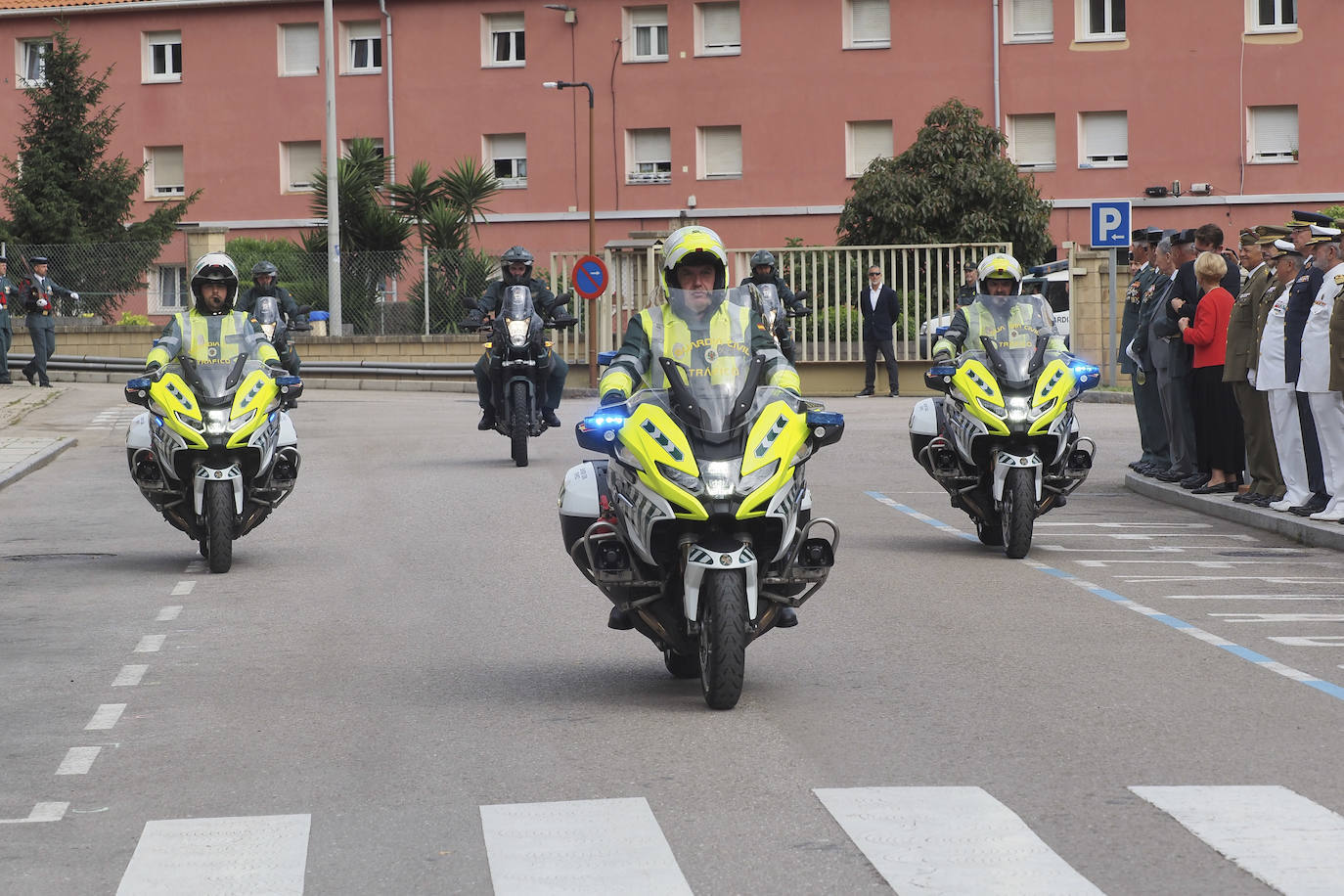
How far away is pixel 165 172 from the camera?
54719 millimetres

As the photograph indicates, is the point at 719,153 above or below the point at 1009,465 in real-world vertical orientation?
above

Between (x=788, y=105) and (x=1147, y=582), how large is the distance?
38690 mm

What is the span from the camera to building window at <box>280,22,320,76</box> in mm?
53031

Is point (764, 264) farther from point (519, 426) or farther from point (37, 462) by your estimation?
point (37, 462)

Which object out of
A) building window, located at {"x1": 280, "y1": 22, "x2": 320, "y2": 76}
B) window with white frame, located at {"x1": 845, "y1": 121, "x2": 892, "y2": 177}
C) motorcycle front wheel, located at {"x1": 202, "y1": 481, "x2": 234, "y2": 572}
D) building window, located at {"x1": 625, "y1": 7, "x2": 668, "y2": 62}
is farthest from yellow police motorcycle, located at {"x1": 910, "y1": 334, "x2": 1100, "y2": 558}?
building window, located at {"x1": 280, "y1": 22, "x2": 320, "y2": 76}

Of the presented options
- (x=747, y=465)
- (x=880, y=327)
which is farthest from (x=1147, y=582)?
(x=880, y=327)

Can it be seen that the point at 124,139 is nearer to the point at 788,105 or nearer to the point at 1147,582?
the point at 788,105

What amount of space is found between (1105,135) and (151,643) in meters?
41.1

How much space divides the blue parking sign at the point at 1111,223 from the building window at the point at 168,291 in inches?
935

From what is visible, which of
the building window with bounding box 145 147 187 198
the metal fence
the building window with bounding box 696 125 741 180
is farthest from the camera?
the building window with bounding box 145 147 187 198

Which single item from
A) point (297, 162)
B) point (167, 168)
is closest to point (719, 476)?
point (297, 162)

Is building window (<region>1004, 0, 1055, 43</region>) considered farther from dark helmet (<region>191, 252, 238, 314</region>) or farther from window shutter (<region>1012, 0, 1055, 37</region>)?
dark helmet (<region>191, 252, 238, 314</region>)

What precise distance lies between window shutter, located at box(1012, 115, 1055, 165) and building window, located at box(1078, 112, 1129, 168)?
0.74 m

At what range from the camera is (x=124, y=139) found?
179 feet
